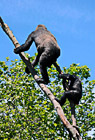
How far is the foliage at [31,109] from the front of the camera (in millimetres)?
11547

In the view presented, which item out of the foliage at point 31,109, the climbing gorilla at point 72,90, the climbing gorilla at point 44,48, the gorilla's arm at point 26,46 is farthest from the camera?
the foliage at point 31,109

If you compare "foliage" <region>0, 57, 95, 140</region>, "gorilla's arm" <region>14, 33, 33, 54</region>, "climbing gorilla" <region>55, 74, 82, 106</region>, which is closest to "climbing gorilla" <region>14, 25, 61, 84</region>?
"gorilla's arm" <region>14, 33, 33, 54</region>

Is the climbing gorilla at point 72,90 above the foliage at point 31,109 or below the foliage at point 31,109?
below

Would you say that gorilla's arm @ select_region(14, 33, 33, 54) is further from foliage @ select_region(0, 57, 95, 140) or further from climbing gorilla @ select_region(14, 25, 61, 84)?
foliage @ select_region(0, 57, 95, 140)

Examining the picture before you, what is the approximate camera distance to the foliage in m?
11.5

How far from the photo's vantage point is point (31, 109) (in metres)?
11.7

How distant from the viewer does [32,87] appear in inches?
480

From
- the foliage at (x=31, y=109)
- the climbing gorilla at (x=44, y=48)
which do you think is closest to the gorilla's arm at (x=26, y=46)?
the climbing gorilla at (x=44, y=48)

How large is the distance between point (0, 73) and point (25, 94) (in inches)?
69.2

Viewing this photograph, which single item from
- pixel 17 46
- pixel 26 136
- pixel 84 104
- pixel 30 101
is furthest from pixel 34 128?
pixel 17 46

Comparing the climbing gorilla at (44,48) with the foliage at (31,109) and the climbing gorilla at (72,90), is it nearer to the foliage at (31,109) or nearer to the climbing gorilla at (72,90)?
the climbing gorilla at (72,90)

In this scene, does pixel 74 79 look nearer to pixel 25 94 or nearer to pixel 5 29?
pixel 5 29

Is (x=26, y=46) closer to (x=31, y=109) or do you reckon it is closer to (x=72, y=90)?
(x=72, y=90)

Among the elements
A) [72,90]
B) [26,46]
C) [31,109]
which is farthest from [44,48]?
[31,109]
